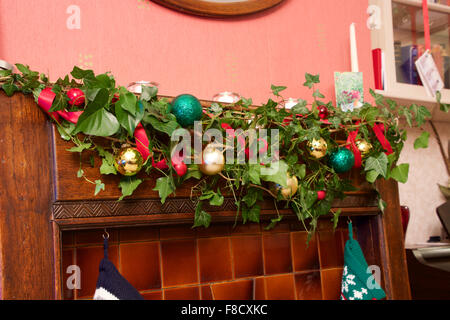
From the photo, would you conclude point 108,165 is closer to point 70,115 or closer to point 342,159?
point 70,115

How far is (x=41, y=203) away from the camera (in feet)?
2.44

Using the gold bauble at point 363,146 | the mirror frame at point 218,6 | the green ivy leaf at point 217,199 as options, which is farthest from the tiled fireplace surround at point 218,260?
the mirror frame at point 218,6

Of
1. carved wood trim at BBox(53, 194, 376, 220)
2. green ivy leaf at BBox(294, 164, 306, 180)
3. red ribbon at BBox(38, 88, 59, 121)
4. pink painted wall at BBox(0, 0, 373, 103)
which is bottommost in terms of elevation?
carved wood trim at BBox(53, 194, 376, 220)

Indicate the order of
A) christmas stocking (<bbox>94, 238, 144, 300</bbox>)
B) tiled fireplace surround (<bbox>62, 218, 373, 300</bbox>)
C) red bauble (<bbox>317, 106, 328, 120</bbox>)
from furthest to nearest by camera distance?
red bauble (<bbox>317, 106, 328, 120</bbox>) → tiled fireplace surround (<bbox>62, 218, 373, 300</bbox>) → christmas stocking (<bbox>94, 238, 144, 300</bbox>)

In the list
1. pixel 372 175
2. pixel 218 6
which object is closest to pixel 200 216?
pixel 372 175

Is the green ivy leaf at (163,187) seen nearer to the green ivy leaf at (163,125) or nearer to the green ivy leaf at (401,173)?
the green ivy leaf at (163,125)

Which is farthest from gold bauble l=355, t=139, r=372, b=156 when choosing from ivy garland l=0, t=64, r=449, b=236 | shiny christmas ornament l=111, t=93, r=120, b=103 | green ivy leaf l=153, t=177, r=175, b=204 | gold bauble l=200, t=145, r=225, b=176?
shiny christmas ornament l=111, t=93, r=120, b=103

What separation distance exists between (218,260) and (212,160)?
1.22 feet

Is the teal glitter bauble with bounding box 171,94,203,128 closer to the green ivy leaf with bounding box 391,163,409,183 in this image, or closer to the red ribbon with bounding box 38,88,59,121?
the red ribbon with bounding box 38,88,59,121

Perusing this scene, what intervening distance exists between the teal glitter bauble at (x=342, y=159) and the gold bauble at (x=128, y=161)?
531 mm

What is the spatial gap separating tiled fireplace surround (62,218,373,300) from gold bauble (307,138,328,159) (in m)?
0.28

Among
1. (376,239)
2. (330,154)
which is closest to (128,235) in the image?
(330,154)

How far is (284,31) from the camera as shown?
128 centimetres

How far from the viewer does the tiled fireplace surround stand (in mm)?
917
